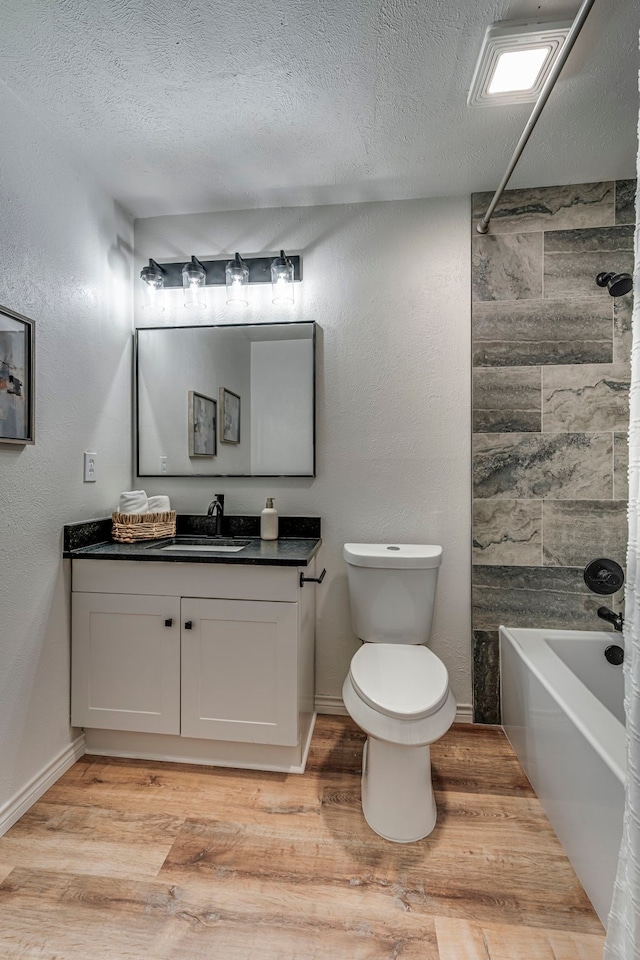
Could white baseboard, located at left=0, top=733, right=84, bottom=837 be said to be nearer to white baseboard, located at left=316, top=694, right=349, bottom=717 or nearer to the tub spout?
white baseboard, located at left=316, top=694, right=349, bottom=717

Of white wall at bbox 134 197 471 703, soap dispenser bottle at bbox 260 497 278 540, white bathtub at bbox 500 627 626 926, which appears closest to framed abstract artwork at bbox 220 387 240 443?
white wall at bbox 134 197 471 703

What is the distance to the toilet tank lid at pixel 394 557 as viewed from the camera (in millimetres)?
1906

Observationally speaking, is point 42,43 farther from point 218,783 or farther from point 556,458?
point 218,783

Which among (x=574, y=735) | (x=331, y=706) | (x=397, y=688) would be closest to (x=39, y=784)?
(x=331, y=706)

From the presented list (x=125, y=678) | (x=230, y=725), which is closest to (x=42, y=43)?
(x=125, y=678)

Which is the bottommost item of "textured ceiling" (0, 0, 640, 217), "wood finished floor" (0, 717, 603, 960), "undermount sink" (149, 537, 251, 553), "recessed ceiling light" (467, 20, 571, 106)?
"wood finished floor" (0, 717, 603, 960)

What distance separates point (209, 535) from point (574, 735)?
1.62 metres

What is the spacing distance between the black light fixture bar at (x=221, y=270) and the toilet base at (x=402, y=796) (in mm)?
1991

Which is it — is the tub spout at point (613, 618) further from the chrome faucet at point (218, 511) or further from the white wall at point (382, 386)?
the chrome faucet at point (218, 511)

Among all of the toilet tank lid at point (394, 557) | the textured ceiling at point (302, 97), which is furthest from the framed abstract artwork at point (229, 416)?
the textured ceiling at point (302, 97)

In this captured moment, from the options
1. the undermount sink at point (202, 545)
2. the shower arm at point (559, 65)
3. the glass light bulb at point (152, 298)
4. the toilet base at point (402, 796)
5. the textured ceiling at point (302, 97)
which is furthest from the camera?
the glass light bulb at point (152, 298)

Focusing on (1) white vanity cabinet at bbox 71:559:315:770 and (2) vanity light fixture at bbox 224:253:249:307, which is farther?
(2) vanity light fixture at bbox 224:253:249:307

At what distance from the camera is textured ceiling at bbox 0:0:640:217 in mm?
1330

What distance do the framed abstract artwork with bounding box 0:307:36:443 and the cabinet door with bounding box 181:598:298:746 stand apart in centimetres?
84
